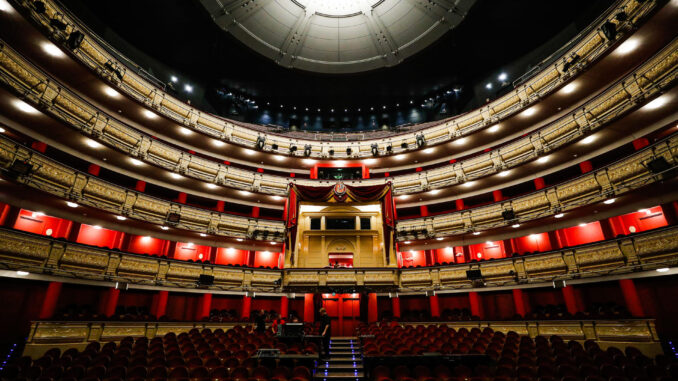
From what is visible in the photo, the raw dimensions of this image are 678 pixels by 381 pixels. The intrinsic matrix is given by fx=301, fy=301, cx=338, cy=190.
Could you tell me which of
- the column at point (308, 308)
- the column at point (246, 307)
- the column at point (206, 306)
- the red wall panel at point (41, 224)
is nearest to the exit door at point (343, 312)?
the column at point (308, 308)

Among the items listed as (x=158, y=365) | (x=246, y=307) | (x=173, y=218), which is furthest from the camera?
(x=246, y=307)

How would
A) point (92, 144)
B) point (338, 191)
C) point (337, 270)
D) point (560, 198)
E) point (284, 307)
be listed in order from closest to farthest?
point (92, 144), point (560, 198), point (337, 270), point (338, 191), point (284, 307)

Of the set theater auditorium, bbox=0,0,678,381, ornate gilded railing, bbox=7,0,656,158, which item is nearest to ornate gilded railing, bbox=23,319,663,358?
theater auditorium, bbox=0,0,678,381

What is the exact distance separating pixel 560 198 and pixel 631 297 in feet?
13.0

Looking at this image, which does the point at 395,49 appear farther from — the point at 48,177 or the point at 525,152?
the point at 48,177

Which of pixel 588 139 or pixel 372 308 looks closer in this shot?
pixel 588 139

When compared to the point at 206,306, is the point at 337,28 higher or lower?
higher

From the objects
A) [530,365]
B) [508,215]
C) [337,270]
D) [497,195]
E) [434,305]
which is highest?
[497,195]

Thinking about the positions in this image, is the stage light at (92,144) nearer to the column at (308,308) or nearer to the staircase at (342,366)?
the column at (308,308)

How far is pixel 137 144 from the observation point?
44.2 feet

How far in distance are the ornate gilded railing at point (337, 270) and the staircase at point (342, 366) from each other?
353 cm

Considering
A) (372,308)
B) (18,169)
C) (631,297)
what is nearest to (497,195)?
(631,297)

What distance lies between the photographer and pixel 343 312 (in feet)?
46.7

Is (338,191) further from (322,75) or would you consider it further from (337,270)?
(322,75)
